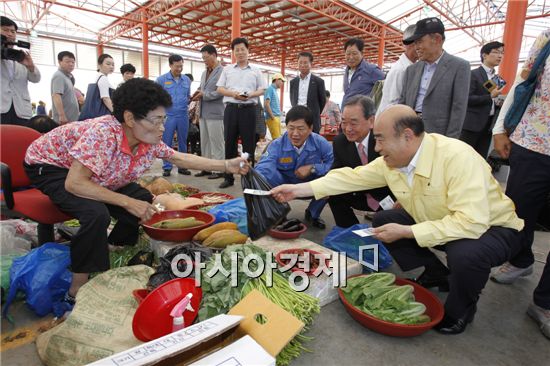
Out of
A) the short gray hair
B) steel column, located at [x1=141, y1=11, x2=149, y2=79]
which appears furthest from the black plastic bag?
steel column, located at [x1=141, y1=11, x2=149, y2=79]

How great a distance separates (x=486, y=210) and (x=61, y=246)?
2444 millimetres

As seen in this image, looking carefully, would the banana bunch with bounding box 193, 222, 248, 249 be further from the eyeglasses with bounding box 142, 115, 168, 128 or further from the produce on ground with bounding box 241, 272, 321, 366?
the eyeglasses with bounding box 142, 115, 168, 128

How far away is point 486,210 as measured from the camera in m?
1.67

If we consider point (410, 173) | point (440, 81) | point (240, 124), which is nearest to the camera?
point (410, 173)

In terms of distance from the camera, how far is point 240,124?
4.77 m

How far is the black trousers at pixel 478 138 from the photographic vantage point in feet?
15.1

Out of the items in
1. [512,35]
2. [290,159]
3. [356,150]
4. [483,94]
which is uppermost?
[512,35]

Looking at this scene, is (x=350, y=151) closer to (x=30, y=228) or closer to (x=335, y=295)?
(x=335, y=295)

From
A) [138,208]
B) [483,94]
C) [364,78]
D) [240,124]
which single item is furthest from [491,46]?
[138,208]

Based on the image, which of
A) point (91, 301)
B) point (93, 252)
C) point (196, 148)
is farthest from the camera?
point (196, 148)

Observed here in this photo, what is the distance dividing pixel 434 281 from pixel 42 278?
8.01ft

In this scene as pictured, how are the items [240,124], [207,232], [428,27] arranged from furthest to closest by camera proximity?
[240,124] < [428,27] < [207,232]

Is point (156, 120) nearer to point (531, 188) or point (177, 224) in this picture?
point (177, 224)

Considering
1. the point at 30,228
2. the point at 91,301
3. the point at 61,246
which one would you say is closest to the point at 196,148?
the point at 30,228
